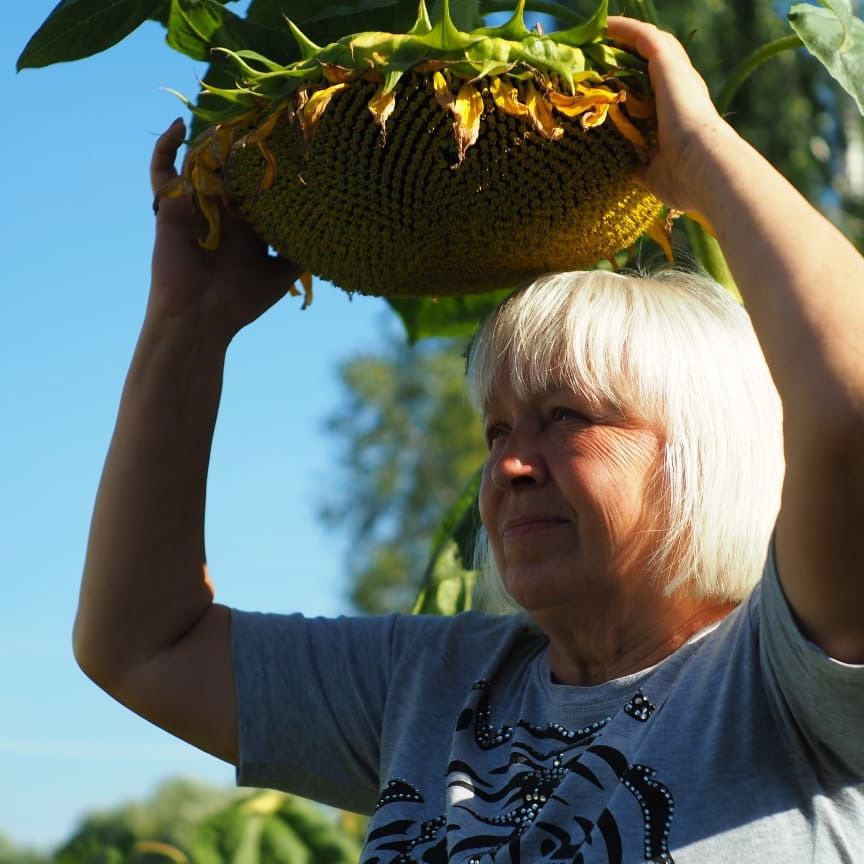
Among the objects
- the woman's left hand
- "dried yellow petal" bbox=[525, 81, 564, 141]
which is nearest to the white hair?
the woman's left hand

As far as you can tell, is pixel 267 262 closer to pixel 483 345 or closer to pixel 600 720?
pixel 483 345

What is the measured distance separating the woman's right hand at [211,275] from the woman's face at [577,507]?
52cm

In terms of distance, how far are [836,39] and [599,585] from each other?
0.71m

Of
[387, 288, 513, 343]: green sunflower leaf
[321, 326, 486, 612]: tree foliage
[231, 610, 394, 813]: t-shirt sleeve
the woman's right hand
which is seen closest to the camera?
[231, 610, 394, 813]: t-shirt sleeve

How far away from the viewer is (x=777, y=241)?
4.67 ft

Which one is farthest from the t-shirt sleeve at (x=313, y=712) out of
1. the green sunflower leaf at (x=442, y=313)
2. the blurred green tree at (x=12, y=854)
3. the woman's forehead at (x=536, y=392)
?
the blurred green tree at (x=12, y=854)

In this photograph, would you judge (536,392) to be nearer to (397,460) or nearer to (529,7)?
(529,7)

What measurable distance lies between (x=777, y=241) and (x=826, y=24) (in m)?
0.37

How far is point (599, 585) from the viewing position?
67.6 inches

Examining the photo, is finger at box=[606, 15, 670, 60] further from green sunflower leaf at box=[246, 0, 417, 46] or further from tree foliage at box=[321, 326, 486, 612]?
tree foliage at box=[321, 326, 486, 612]

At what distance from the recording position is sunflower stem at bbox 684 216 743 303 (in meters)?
2.01

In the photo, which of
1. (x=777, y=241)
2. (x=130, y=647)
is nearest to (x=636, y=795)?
(x=777, y=241)

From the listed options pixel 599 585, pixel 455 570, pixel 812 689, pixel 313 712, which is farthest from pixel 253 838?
pixel 812 689

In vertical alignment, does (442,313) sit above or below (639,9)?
below
